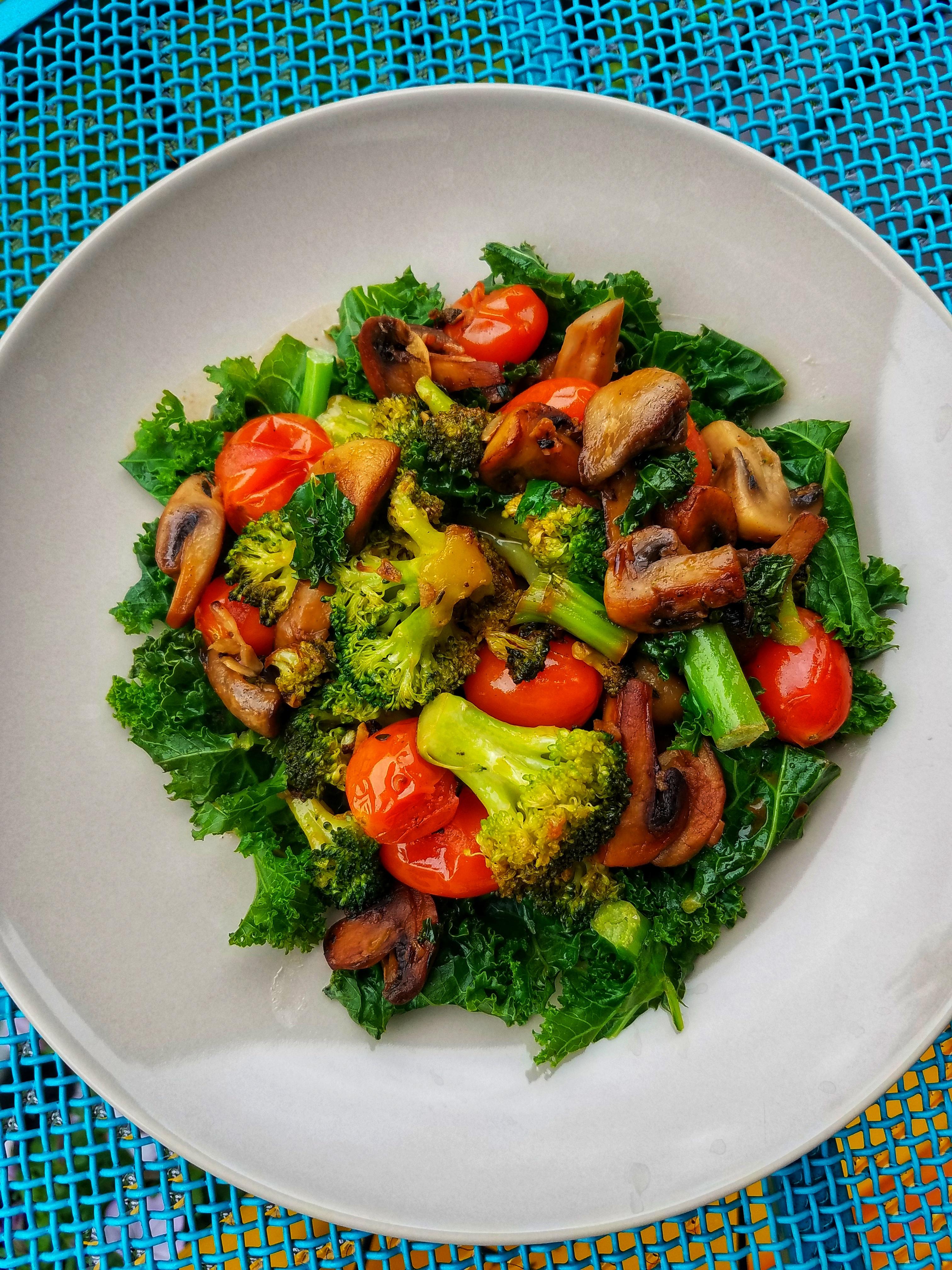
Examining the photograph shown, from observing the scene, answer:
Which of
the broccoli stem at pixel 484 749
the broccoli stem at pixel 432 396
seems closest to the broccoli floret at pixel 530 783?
the broccoli stem at pixel 484 749

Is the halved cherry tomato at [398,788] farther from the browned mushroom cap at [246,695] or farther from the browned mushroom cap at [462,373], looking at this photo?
the browned mushroom cap at [462,373]

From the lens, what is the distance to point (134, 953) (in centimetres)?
286

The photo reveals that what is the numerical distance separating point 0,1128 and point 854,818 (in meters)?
3.29

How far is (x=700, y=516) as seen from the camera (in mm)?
2602

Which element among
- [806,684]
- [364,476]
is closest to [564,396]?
[364,476]

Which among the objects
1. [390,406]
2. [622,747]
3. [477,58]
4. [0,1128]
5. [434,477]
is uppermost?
[477,58]

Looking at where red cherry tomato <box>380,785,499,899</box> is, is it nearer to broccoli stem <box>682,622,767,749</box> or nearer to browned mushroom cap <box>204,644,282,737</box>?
browned mushroom cap <box>204,644,282,737</box>

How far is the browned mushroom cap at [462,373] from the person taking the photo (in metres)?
2.89

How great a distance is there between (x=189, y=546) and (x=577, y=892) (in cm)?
164

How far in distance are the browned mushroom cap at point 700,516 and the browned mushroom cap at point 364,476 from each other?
2.75 feet

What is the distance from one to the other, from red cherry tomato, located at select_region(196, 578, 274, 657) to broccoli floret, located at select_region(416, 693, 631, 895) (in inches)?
24.8

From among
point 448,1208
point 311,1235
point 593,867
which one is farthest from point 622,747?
point 311,1235

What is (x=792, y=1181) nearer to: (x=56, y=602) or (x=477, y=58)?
(x=56, y=602)

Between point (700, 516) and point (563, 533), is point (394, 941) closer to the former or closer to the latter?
point (563, 533)
